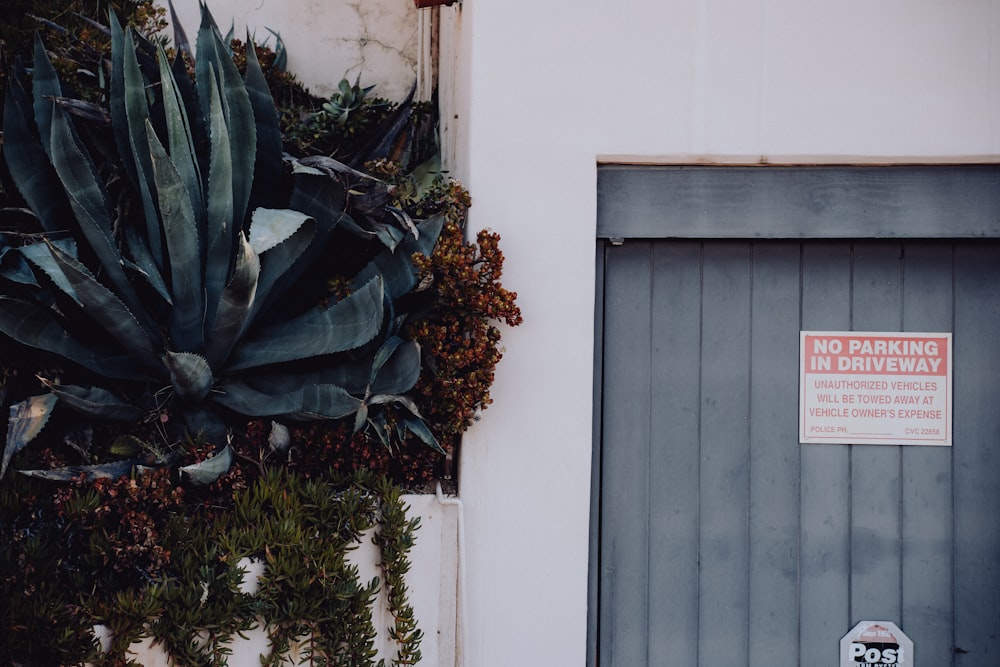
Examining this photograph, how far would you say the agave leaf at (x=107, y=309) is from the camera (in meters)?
2.64

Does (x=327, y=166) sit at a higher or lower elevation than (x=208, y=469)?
higher

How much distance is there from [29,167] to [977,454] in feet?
11.3

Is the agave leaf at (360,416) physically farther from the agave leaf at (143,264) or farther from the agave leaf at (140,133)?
the agave leaf at (140,133)

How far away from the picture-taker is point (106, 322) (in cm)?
278

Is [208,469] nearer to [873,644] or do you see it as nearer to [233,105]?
[233,105]

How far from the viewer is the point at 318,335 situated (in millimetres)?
2961

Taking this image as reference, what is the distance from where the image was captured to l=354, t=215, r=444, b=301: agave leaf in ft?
10.1

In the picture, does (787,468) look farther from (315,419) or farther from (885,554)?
(315,419)

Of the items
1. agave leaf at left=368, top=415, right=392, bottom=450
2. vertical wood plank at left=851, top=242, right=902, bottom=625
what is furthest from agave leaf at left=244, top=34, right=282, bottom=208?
vertical wood plank at left=851, top=242, right=902, bottom=625

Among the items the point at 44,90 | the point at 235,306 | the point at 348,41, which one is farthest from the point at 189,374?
the point at 348,41

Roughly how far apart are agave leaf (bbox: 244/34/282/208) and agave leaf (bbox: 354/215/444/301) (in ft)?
1.38

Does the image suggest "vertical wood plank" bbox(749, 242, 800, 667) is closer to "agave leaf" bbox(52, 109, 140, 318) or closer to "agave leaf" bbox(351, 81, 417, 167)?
"agave leaf" bbox(351, 81, 417, 167)

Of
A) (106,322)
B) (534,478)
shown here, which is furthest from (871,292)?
(106,322)

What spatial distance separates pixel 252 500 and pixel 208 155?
47.4 inches
